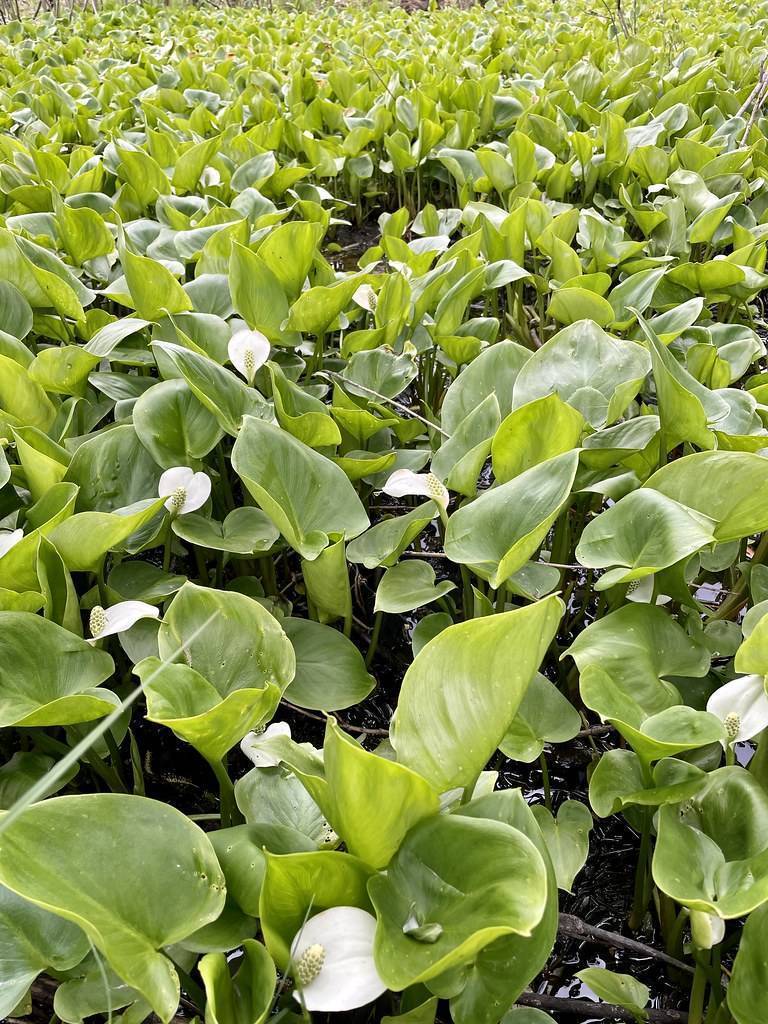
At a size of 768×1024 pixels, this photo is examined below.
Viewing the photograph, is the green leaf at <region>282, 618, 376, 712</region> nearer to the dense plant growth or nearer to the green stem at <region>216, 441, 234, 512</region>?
the dense plant growth

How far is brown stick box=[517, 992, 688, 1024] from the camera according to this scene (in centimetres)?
84

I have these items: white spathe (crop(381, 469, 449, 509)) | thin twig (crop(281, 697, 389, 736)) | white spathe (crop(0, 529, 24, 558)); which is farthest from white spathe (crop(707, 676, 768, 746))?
white spathe (crop(0, 529, 24, 558))

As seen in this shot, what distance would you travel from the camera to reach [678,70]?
2865 millimetres

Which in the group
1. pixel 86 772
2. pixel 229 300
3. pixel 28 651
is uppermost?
pixel 229 300

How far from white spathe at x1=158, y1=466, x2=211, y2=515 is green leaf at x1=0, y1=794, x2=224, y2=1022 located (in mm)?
418

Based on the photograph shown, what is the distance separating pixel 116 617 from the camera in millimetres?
860

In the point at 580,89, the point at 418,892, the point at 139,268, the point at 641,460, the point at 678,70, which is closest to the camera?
the point at 418,892

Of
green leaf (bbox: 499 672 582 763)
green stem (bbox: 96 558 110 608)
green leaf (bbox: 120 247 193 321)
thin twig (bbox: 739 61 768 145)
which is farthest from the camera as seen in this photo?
thin twig (bbox: 739 61 768 145)

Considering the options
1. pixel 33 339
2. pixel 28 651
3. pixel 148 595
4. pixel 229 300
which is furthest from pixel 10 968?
pixel 33 339

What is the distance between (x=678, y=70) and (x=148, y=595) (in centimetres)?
275

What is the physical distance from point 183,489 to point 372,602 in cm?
45

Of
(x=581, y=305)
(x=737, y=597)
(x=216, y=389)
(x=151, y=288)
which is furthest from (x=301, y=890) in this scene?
(x=581, y=305)

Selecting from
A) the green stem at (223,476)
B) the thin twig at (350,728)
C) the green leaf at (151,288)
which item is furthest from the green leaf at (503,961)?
the green leaf at (151,288)

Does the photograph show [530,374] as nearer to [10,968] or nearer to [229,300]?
[229,300]
